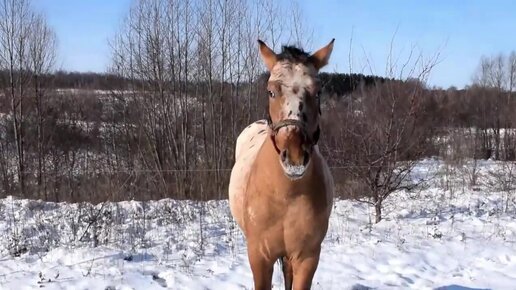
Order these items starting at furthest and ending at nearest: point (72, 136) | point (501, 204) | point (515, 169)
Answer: point (72, 136), point (515, 169), point (501, 204)

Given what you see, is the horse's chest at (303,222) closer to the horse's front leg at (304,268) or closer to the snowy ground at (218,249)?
the horse's front leg at (304,268)

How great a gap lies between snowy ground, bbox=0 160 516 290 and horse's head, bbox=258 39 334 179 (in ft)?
9.42

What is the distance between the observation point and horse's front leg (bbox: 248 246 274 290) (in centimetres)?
359

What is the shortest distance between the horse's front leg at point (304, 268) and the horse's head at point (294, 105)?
969 mm

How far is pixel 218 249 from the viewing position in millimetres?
6891

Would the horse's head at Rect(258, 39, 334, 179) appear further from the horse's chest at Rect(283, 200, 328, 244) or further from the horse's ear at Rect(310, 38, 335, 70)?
the horse's chest at Rect(283, 200, 328, 244)

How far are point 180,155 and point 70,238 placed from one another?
33.8 feet

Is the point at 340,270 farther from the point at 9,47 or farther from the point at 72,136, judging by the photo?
the point at 72,136

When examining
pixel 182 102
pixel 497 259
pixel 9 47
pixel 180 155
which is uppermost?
pixel 9 47

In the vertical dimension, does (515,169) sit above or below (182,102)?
below

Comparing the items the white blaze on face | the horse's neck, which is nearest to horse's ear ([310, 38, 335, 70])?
the white blaze on face

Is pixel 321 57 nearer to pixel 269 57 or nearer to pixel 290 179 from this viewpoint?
pixel 269 57

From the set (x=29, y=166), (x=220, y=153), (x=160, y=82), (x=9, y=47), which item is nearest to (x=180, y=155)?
(x=220, y=153)

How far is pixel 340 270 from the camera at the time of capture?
598 cm
